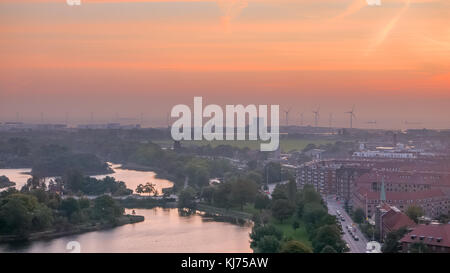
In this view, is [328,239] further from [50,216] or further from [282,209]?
[50,216]

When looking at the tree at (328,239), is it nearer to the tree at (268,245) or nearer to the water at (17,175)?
the tree at (268,245)

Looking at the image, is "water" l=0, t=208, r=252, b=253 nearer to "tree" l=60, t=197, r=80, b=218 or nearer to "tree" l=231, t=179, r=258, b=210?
"tree" l=60, t=197, r=80, b=218

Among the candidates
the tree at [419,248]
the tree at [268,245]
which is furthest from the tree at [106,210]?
the tree at [419,248]

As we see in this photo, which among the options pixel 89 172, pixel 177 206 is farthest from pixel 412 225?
pixel 89 172

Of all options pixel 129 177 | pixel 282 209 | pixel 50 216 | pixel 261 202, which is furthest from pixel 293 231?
pixel 129 177
